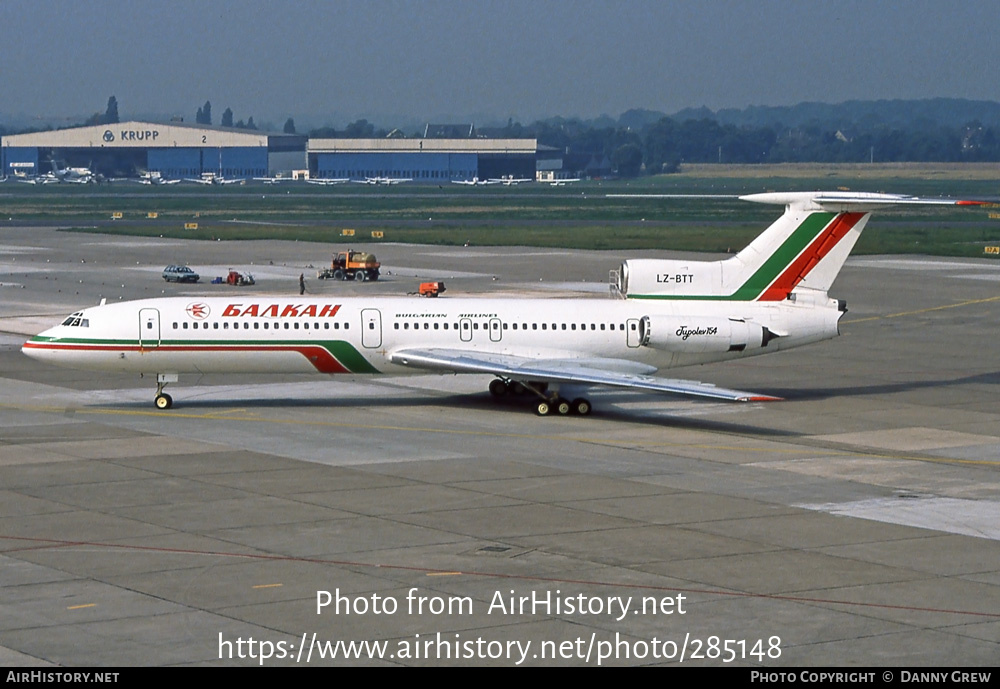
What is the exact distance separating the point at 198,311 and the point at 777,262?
17.4 meters

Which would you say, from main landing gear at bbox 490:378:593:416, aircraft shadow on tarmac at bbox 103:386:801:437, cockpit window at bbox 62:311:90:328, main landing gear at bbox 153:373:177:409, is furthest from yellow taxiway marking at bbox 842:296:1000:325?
cockpit window at bbox 62:311:90:328

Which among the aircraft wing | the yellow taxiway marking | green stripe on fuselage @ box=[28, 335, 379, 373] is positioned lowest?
the yellow taxiway marking

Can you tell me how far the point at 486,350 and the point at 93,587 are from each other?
2130 centimetres

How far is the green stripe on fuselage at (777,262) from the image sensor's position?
44.3m

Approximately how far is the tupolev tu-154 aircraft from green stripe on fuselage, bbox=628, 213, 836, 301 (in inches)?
1.2

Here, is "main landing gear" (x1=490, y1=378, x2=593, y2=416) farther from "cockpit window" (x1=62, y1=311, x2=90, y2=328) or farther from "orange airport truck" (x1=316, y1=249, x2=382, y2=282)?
"orange airport truck" (x1=316, y1=249, x2=382, y2=282)

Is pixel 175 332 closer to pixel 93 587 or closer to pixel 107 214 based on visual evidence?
pixel 93 587

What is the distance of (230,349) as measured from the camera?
42500mm

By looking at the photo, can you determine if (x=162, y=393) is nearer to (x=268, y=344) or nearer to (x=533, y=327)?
(x=268, y=344)

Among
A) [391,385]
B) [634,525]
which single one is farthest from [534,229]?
[634,525]

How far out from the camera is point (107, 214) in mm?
164625

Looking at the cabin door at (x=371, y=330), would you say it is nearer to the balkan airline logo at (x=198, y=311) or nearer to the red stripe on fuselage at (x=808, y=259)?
the balkan airline logo at (x=198, y=311)

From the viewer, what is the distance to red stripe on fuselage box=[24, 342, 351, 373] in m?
42.2

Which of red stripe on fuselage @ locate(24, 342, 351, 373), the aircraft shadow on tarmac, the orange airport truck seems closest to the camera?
the aircraft shadow on tarmac
